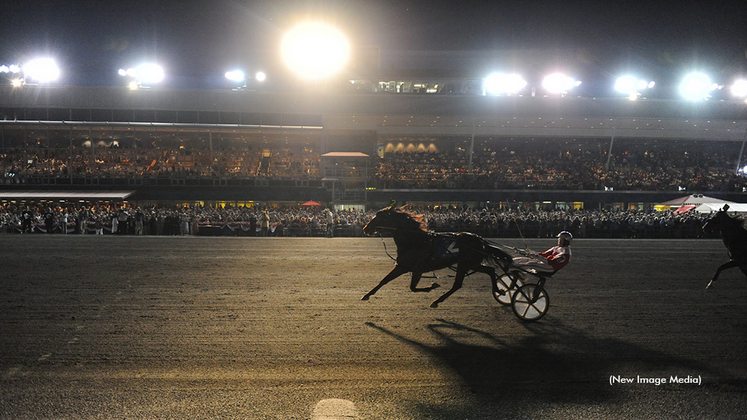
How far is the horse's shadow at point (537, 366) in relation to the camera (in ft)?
15.4

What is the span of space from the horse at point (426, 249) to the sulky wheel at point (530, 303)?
0.65m

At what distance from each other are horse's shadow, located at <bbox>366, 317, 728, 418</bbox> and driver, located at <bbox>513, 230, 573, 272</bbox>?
3.13 feet

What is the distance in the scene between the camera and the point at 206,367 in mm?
5410

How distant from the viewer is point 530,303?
24.8 ft

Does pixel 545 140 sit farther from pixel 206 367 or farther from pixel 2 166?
pixel 2 166

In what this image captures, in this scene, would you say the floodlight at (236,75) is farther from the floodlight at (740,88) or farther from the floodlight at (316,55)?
the floodlight at (740,88)

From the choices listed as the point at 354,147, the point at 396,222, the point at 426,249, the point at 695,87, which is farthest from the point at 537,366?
the point at 695,87

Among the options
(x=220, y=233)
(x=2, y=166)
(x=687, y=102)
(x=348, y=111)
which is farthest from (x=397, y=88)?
(x=2, y=166)

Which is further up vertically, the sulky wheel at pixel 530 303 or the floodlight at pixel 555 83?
the floodlight at pixel 555 83

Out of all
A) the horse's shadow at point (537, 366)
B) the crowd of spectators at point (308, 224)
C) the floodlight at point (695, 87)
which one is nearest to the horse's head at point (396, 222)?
the horse's shadow at point (537, 366)

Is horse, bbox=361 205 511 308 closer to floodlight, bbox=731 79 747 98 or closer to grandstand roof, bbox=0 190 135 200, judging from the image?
grandstand roof, bbox=0 190 135 200

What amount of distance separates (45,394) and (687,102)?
48.7 m

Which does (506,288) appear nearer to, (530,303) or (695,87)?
(530,303)

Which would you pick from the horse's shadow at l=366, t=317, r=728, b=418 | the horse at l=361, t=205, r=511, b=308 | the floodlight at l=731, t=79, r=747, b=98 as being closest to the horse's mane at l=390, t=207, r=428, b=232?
the horse at l=361, t=205, r=511, b=308
